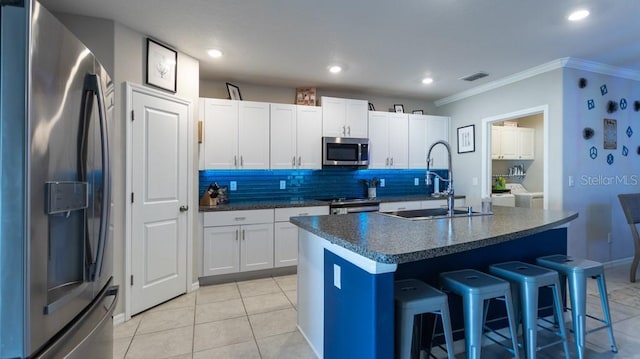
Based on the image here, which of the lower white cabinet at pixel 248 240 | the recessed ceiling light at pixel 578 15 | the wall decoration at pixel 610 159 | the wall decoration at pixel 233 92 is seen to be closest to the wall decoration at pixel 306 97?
the wall decoration at pixel 233 92

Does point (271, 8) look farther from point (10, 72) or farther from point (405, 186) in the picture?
point (405, 186)

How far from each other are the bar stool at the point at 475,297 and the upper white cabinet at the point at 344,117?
292 centimetres

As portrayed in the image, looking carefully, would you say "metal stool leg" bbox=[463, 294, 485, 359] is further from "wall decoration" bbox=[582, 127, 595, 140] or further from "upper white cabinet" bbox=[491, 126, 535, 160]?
"upper white cabinet" bbox=[491, 126, 535, 160]

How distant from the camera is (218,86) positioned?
4.19m

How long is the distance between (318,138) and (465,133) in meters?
2.35

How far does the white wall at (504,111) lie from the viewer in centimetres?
361

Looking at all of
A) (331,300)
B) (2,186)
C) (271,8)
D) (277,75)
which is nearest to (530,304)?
(331,300)

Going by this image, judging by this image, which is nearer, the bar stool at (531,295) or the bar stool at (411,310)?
the bar stool at (411,310)

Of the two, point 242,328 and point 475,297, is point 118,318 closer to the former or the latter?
point 242,328

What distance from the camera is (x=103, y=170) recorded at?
138 centimetres

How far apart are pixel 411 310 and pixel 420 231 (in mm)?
475

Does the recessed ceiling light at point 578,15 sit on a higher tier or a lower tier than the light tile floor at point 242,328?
higher

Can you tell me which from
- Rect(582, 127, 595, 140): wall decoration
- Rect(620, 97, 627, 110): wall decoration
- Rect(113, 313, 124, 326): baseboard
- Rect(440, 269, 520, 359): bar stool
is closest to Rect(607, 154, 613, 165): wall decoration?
Rect(582, 127, 595, 140): wall decoration

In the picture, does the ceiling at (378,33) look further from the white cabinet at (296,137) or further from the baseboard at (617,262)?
the baseboard at (617,262)
